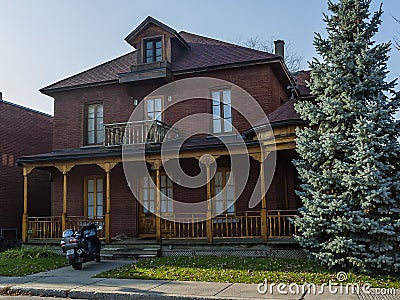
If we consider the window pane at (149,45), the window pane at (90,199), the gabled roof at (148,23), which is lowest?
the window pane at (90,199)

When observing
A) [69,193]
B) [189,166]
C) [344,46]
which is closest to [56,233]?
[69,193]

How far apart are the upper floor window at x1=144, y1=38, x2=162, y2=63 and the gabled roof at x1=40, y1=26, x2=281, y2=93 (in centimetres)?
70

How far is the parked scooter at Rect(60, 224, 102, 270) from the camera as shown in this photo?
12.8 m

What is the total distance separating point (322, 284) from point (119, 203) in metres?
10.2

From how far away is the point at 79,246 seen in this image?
42.3 feet

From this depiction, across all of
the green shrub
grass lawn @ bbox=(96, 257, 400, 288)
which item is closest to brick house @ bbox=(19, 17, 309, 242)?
the green shrub

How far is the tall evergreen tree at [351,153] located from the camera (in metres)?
10.4

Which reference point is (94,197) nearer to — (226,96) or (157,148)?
(157,148)

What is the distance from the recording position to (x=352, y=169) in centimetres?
1073

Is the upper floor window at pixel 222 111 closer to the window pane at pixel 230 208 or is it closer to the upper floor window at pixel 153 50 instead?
the window pane at pixel 230 208

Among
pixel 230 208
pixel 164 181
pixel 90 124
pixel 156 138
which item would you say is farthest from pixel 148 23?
pixel 230 208

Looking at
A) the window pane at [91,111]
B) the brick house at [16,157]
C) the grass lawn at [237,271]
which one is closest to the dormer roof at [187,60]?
the window pane at [91,111]

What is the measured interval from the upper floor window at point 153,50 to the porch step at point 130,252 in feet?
25.9

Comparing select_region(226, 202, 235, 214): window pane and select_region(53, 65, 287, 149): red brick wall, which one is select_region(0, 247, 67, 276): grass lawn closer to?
select_region(53, 65, 287, 149): red brick wall
